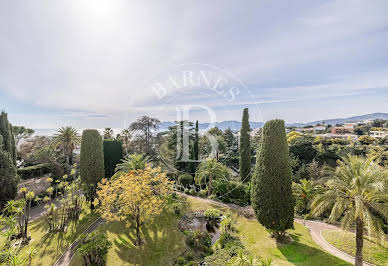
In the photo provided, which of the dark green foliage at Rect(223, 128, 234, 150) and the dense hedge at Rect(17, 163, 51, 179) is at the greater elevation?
the dark green foliage at Rect(223, 128, 234, 150)

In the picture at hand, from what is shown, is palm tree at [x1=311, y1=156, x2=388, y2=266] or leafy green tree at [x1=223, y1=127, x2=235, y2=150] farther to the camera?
leafy green tree at [x1=223, y1=127, x2=235, y2=150]

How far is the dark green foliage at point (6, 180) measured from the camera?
10852 millimetres

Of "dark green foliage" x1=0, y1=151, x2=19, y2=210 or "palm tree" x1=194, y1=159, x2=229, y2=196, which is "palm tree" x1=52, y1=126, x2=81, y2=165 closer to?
"dark green foliage" x1=0, y1=151, x2=19, y2=210

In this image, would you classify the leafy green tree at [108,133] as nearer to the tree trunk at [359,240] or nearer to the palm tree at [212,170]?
the palm tree at [212,170]

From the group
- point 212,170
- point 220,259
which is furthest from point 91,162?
point 220,259

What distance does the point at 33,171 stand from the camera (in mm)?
16547

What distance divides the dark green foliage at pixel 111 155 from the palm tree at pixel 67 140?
4.29 metres

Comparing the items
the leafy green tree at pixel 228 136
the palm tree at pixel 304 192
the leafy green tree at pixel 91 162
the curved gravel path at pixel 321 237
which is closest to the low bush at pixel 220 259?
the curved gravel path at pixel 321 237

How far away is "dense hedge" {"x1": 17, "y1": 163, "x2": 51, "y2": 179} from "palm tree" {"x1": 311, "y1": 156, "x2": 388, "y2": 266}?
21331 mm

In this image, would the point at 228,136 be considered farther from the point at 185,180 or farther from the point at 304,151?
the point at 304,151

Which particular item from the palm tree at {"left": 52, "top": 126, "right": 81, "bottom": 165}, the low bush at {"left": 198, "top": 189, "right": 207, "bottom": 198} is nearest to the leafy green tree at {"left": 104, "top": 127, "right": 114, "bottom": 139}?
the palm tree at {"left": 52, "top": 126, "right": 81, "bottom": 165}

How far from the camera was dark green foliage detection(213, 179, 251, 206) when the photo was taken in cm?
1433

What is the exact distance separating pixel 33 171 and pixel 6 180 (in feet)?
21.2

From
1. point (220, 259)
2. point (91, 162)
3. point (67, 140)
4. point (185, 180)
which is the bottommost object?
point (220, 259)
